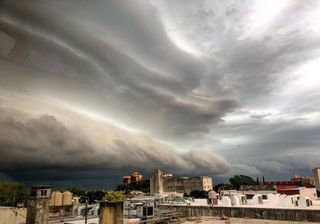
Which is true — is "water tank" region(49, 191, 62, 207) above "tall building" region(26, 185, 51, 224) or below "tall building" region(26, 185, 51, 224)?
below

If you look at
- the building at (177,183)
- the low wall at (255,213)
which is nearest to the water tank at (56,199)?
the low wall at (255,213)

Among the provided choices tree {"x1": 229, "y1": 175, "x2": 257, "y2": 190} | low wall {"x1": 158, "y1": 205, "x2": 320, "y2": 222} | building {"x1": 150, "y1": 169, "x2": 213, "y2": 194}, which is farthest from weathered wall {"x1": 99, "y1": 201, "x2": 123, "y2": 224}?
tree {"x1": 229, "y1": 175, "x2": 257, "y2": 190}

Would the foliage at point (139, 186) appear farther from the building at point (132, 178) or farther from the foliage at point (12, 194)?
the foliage at point (12, 194)

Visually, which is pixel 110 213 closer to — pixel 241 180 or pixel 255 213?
pixel 255 213

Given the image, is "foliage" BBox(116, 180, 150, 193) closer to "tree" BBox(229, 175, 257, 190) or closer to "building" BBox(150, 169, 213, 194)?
"building" BBox(150, 169, 213, 194)

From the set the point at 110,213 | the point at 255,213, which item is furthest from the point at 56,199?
the point at 110,213

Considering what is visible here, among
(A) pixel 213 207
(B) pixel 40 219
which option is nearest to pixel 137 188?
(A) pixel 213 207
